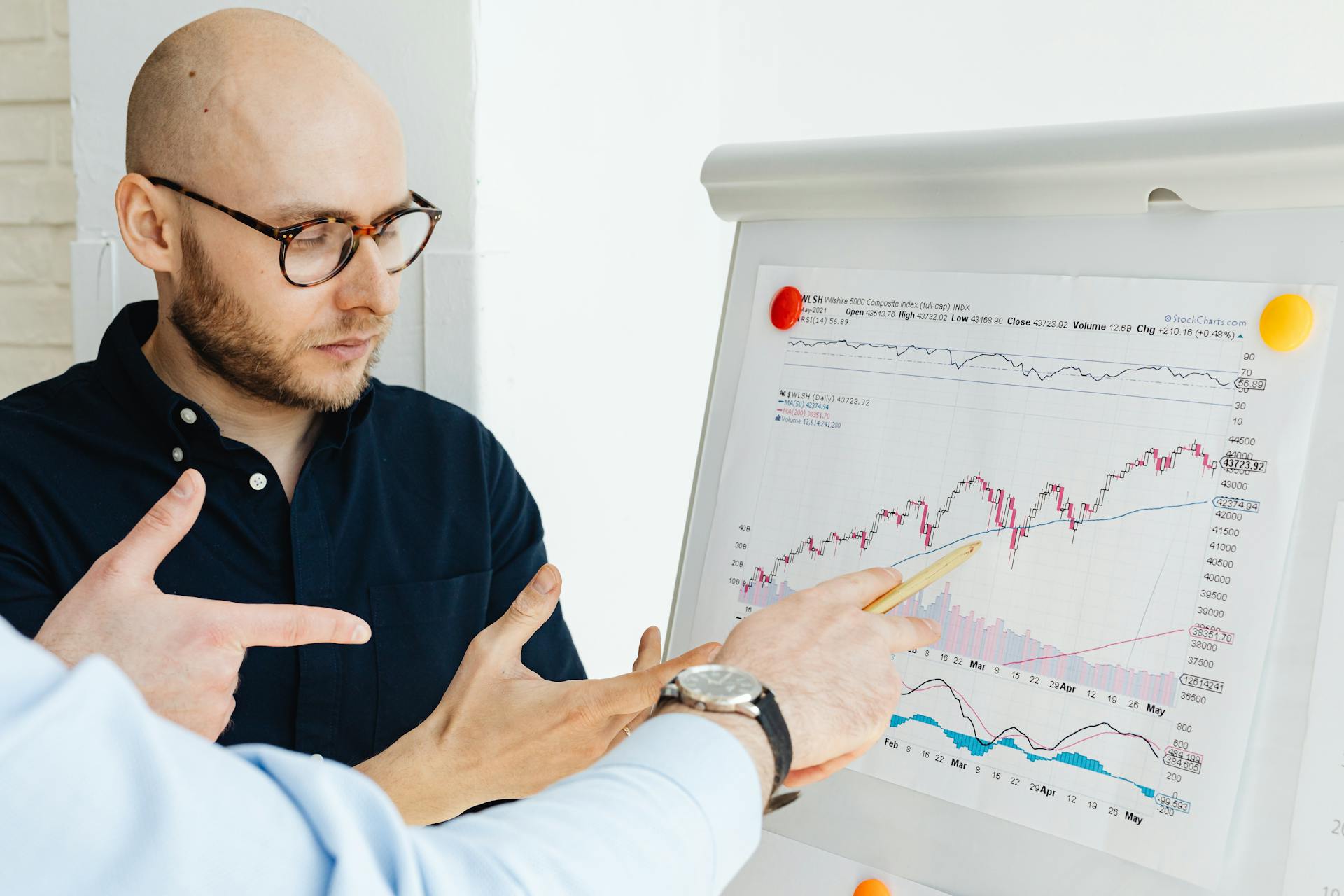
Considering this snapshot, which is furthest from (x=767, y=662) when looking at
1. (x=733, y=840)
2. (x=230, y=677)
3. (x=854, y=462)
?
(x=230, y=677)

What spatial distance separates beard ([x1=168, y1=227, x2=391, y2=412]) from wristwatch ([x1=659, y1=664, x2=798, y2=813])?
25.1 inches

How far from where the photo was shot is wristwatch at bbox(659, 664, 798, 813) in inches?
24.4

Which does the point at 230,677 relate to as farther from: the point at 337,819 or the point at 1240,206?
the point at 1240,206

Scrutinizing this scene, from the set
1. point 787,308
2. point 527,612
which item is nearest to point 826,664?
point 527,612

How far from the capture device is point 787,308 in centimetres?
98

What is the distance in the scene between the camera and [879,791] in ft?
2.79

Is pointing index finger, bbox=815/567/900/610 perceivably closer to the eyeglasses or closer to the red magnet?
the red magnet

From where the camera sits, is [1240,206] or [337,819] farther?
[1240,206]

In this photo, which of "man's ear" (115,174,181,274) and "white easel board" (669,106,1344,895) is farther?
"man's ear" (115,174,181,274)

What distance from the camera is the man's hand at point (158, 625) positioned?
2.30ft

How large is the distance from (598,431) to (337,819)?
1164 mm

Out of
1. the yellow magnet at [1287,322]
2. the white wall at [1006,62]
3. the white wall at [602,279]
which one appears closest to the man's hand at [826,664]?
the yellow magnet at [1287,322]

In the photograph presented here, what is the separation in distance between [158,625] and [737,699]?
0.41m

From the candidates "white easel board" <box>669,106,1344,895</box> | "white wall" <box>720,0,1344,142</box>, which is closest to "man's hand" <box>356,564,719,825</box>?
"white easel board" <box>669,106,1344,895</box>
